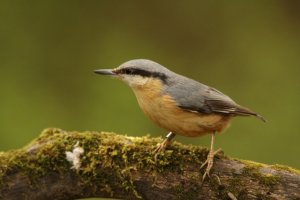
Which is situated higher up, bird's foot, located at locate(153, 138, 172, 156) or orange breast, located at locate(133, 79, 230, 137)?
orange breast, located at locate(133, 79, 230, 137)

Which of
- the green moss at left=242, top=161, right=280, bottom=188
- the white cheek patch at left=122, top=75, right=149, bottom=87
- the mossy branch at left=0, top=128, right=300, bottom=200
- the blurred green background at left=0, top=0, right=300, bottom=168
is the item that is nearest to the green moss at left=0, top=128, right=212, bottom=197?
the mossy branch at left=0, top=128, right=300, bottom=200

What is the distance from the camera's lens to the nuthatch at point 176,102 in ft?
16.7

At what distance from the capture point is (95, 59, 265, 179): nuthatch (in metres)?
5.10

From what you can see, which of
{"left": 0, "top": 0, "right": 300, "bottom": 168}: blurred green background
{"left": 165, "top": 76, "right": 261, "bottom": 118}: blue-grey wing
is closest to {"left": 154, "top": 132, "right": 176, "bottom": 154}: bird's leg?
{"left": 165, "top": 76, "right": 261, "bottom": 118}: blue-grey wing

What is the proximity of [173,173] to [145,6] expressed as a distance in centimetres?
524

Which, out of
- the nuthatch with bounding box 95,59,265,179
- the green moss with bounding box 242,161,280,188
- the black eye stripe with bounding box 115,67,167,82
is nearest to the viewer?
the green moss with bounding box 242,161,280,188

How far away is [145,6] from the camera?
9.71 metres

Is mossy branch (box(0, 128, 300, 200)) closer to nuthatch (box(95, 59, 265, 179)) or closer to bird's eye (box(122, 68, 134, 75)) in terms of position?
nuthatch (box(95, 59, 265, 179))

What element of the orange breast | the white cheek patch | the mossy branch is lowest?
the mossy branch

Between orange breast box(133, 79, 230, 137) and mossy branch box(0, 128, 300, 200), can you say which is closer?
mossy branch box(0, 128, 300, 200)

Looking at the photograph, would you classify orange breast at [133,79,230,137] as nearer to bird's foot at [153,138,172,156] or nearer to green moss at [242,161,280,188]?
bird's foot at [153,138,172,156]

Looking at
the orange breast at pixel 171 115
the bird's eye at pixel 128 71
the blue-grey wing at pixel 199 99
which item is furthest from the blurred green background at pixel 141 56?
the bird's eye at pixel 128 71

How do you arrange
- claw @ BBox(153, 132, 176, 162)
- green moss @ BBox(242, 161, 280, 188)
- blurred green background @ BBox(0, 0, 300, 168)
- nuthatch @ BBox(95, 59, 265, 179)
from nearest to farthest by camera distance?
green moss @ BBox(242, 161, 280, 188)
claw @ BBox(153, 132, 176, 162)
nuthatch @ BBox(95, 59, 265, 179)
blurred green background @ BBox(0, 0, 300, 168)

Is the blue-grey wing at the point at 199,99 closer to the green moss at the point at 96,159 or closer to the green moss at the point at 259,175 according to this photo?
the green moss at the point at 96,159
